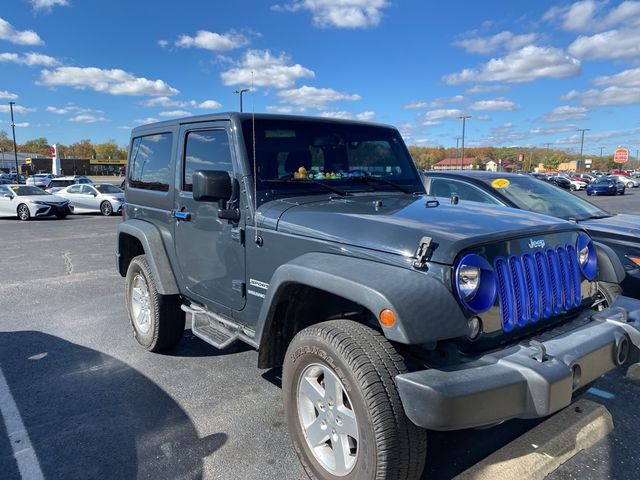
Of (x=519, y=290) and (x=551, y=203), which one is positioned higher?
(x=551, y=203)

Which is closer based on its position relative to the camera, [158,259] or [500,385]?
[500,385]

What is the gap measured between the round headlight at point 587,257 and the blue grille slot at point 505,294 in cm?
90

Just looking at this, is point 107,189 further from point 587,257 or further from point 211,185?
point 587,257

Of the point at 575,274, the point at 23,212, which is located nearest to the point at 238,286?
the point at 575,274

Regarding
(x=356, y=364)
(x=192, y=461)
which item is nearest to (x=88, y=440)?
→ (x=192, y=461)

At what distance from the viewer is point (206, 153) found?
3771mm

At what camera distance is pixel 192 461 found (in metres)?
2.88

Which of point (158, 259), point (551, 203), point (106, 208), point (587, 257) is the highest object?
point (551, 203)

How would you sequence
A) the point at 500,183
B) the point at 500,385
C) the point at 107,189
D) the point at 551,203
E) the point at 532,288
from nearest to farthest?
1. the point at 500,385
2. the point at 532,288
3. the point at 551,203
4. the point at 500,183
5. the point at 107,189

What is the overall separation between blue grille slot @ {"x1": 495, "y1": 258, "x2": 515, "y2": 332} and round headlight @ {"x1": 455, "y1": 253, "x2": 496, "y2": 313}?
0.09 metres

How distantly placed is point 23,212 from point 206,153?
17.7m

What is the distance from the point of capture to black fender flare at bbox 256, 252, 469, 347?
7.04 ft

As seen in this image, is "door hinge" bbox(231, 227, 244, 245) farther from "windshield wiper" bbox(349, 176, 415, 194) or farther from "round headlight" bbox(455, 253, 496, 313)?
"round headlight" bbox(455, 253, 496, 313)

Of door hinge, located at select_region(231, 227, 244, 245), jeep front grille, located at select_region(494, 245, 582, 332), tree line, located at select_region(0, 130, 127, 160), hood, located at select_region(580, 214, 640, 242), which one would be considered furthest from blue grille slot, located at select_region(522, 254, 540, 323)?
tree line, located at select_region(0, 130, 127, 160)
